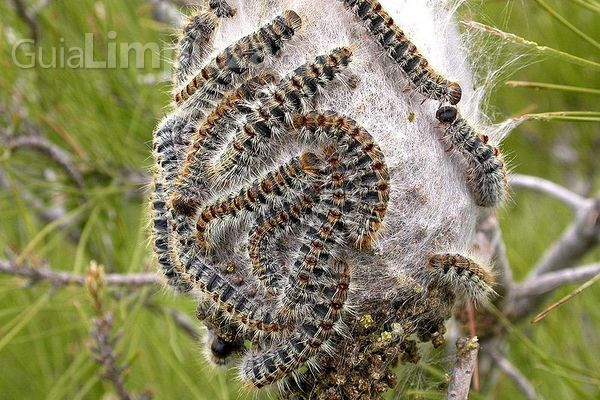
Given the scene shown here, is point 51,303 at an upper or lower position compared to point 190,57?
lower

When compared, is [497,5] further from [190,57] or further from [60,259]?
[60,259]

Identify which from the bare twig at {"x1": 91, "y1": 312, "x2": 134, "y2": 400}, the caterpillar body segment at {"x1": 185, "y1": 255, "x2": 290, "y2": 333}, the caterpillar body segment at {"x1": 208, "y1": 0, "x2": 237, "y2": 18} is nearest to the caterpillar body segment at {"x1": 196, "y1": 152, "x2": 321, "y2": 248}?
the caterpillar body segment at {"x1": 185, "y1": 255, "x2": 290, "y2": 333}

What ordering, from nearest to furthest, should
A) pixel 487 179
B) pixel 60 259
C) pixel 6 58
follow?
pixel 487 179 → pixel 6 58 → pixel 60 259

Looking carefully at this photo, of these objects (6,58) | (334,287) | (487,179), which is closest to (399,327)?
(334,287)

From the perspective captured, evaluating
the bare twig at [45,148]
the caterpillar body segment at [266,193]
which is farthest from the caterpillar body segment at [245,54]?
the bare twig at [45,148]

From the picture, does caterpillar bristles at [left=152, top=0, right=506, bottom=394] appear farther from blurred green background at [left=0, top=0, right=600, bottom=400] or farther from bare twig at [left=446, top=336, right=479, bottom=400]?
blurred green background at [left=0, top=0, right=600, bottom=400]

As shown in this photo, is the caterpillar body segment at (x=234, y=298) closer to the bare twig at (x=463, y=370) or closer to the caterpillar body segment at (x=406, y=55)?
the bare twig at (x=463, y=370)
